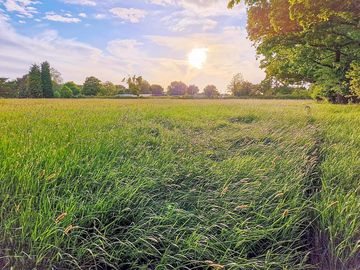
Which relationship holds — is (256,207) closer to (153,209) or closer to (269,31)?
(153,209)

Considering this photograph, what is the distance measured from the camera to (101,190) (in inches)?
92.6

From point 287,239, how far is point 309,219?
0.38 metres

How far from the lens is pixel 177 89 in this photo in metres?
113

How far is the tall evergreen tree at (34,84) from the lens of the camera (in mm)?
51809

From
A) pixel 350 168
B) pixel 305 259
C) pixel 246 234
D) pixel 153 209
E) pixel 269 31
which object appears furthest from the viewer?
pixel 269 31

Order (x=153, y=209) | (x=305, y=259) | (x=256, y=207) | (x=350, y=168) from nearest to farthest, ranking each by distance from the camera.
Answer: (x=305, y=259)
(x=153, y=209)
(x=256, y=207)
(x=350, y=168)

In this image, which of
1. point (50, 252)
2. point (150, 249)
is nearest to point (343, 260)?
point (150, 249)

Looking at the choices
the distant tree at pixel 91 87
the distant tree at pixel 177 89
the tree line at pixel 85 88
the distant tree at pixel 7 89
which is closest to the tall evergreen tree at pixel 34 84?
the tree line at pixel 85 88

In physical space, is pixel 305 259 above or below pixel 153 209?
below

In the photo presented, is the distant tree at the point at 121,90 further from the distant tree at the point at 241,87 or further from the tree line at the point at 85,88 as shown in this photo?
the distant tree at the point at 241,87

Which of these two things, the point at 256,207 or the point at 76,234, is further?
the point at 256,207

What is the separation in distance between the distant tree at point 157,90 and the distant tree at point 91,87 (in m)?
41.1

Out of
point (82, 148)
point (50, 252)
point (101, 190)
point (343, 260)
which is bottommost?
point (343, 260)

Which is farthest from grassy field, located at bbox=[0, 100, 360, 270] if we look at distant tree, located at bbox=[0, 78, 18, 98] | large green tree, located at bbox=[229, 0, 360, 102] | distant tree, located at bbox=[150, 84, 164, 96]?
distant tree, located at bbox=[150, 84, 164, 96]
